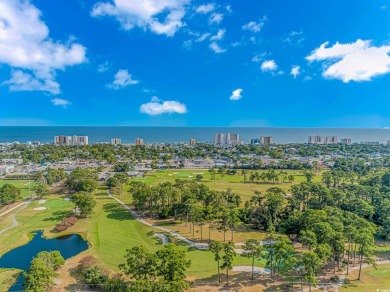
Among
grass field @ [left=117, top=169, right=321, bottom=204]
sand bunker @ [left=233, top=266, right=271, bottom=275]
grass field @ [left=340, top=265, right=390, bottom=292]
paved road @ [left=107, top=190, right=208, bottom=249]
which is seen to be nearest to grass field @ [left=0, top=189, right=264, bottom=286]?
paved road @ [left=107, top=190, right=208, bottom=249]

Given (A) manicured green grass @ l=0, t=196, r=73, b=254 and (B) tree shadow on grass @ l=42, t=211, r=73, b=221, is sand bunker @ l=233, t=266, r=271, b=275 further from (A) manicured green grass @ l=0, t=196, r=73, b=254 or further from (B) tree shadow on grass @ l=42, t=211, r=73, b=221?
(B) tree shadow on grass @ l=42, t=211, r=73, b=221

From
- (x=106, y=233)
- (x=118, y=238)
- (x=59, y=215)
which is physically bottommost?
(x=118, y=238)

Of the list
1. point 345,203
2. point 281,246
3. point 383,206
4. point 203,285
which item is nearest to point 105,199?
point 203,285

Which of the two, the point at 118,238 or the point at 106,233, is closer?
the point at 118,238

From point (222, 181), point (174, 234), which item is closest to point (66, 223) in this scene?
point (174, 234)

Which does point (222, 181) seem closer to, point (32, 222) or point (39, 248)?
point (32, 222)

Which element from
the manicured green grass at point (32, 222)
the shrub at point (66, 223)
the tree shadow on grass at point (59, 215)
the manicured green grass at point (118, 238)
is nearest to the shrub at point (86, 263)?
the manicured green grass at point (118, 238)
